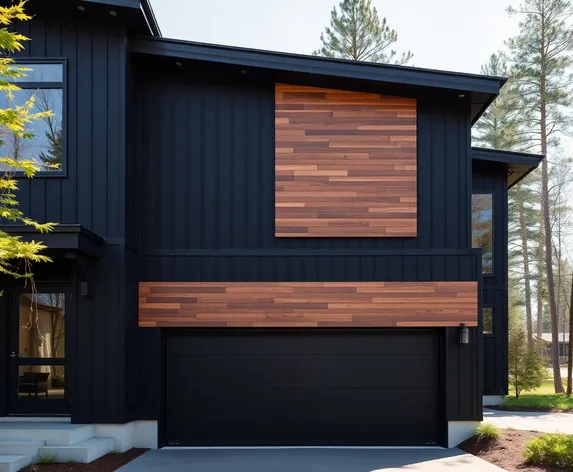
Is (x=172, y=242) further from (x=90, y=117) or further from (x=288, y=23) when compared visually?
(x=288, y=23)

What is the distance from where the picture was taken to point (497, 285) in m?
14.0

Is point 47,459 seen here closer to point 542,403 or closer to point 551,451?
point 551,451

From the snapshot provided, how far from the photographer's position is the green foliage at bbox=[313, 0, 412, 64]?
2125cm

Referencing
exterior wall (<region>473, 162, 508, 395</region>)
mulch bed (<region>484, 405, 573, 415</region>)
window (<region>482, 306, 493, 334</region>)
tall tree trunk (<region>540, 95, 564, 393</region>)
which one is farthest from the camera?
Answer: tall tree trunk (<region>540, 95, 564, 393</region>)

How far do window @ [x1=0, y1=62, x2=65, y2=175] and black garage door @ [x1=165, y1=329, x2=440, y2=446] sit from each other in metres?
3.00

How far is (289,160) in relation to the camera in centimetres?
918

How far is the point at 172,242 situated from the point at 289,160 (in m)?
2.06

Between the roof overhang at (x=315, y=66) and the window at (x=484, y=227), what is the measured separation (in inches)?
208

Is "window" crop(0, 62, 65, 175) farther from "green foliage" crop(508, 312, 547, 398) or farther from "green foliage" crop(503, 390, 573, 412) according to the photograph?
"green foliage" crop(508, 312, 547, 398)

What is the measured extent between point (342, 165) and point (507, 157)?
203 inches

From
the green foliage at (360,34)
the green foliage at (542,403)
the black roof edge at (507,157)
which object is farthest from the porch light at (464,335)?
the green foliage at (360,34)

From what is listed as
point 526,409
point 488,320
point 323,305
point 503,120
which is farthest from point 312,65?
point 503,120

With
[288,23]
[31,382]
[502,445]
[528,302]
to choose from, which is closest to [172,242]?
[31,382]

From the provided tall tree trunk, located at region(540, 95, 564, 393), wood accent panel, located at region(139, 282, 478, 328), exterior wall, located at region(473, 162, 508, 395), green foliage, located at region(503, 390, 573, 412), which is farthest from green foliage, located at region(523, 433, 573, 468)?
tall tree trunk, located at region(540, 95, 564, 393)
